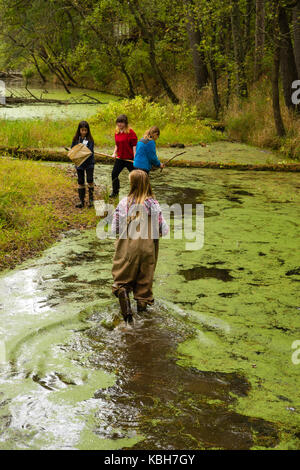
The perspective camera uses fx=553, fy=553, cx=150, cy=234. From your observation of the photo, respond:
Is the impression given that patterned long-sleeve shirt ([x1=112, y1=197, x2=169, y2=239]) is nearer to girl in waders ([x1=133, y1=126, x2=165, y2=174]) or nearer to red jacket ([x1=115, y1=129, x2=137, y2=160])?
girl in waders ([x1=133, y1=126, x2=165, y2=174])

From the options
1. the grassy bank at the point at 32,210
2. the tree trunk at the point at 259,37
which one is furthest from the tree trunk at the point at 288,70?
the grassy bank at the point at 32,210

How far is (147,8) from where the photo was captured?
23031 millimetres

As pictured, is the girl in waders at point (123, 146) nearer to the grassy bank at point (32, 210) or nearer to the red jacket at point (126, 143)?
the red jacket at point (126, 143)

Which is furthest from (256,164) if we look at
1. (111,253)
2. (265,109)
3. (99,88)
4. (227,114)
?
(99,88)

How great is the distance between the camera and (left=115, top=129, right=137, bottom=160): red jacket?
32.1 feet

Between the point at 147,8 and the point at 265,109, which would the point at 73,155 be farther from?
the point at 147,8

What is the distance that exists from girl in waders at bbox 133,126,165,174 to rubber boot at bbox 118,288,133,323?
3.73 meters

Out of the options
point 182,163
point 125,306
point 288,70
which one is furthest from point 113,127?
point 125,306

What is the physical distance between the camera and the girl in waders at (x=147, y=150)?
834 cm

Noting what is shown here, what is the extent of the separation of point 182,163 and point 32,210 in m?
5.84

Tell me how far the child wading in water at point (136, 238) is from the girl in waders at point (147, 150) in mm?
3362

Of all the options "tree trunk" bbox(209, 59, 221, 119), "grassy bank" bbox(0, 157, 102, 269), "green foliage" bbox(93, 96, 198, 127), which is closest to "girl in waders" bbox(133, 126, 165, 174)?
"grassy bank" bbox(0, 157, 102, 269)
